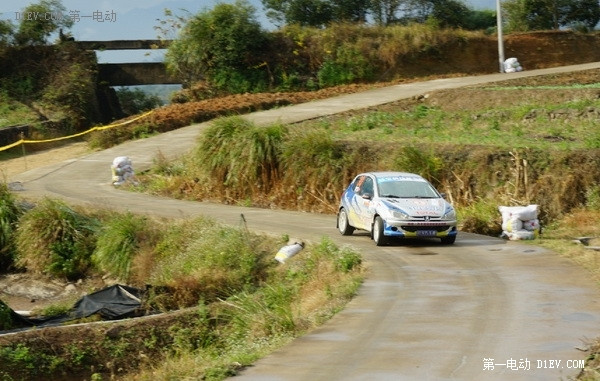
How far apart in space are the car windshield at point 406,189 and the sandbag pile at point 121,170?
12.8 metres

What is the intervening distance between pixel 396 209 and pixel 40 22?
33.0m

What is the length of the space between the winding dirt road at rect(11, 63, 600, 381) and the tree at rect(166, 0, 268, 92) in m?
23.0

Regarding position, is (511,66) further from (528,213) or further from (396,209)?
(396,209)

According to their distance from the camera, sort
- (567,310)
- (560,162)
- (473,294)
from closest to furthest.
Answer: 1. (567,310)
2. (473,294)
3. (560,162)

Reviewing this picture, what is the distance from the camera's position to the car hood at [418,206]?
23.0m

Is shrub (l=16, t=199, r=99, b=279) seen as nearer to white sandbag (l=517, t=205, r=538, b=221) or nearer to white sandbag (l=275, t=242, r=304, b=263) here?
white sandbag (l=275, t=242, r=304, b=263)

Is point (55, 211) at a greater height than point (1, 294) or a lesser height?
greater

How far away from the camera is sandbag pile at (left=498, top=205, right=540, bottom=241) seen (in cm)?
2392

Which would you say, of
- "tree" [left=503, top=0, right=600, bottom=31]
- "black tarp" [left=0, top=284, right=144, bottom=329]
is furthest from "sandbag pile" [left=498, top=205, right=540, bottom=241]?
"tree" [left=503, top=0, right=600, bottom=31]

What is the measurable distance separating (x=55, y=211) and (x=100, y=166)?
960 centimetres

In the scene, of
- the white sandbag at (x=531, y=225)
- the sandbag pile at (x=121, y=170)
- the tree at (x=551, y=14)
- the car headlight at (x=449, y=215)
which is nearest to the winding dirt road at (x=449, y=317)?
the car headlight at (x=449, y=215)

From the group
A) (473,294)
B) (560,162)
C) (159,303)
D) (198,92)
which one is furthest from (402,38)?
(473,294)

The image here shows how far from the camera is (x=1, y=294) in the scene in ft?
93.1

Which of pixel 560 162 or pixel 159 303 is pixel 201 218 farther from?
pixel 560 162
